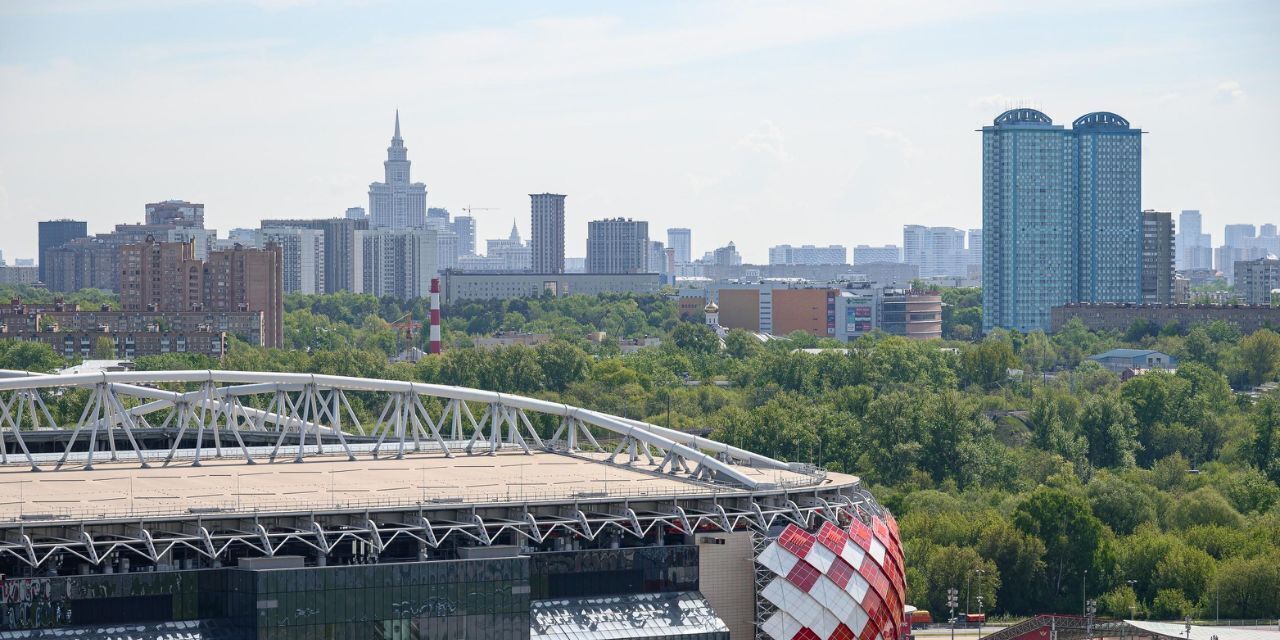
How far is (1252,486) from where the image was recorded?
407 feet

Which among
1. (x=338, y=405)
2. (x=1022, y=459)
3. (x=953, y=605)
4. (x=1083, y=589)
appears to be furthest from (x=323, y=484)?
(x=1022, y=459)

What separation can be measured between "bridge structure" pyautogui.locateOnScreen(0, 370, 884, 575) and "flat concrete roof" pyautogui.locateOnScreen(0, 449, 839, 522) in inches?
4.0

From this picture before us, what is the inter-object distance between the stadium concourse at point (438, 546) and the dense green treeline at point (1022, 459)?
20630 mm

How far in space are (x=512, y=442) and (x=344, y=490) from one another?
2075 centimetres

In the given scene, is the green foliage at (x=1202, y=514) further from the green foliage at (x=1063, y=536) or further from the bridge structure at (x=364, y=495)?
the bridge structure at (x=364, y=495)

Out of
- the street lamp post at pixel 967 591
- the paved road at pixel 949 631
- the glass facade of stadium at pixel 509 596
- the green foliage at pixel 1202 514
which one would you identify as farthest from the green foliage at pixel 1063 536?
the glass facade of stadium at pixel 509 596

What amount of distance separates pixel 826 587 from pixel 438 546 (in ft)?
43.1

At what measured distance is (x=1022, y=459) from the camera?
468 ft

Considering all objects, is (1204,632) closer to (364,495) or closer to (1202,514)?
(1202,514)

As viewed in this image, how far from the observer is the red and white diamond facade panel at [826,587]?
2891 inches

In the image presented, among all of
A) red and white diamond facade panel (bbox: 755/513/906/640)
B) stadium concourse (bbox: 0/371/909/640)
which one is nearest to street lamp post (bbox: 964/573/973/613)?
stadium concourse (bbox: 0/371/909/640)

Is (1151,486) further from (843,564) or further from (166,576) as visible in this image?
(166,576)

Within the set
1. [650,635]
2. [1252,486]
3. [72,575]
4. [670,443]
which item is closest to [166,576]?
[72,575]

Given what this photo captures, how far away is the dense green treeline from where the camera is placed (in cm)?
10000
